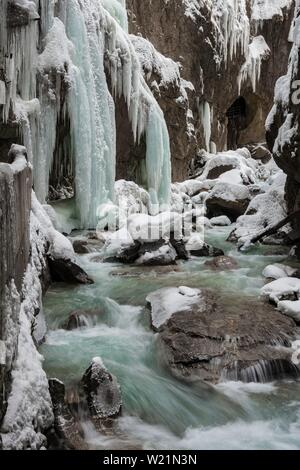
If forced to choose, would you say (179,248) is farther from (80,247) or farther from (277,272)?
(277,272)

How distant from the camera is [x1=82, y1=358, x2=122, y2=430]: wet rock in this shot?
3715mm

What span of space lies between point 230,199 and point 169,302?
9379 mm

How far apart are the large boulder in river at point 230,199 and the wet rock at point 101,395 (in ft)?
37.6

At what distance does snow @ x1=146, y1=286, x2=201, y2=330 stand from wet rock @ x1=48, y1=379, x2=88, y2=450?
6.49 ft

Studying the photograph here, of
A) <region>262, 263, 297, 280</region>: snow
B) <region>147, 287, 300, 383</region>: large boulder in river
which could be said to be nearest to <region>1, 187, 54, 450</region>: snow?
<region>147, 287, 300, 383</region>: large boulder in river

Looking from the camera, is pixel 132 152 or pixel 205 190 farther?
pixel 205 190

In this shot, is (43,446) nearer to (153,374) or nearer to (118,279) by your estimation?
(153,374)

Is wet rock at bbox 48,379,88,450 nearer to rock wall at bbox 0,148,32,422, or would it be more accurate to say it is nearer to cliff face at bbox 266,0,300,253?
rock wall at bbox 0,148,32,422

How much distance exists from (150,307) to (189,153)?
54.0 feet

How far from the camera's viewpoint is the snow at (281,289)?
241 inches

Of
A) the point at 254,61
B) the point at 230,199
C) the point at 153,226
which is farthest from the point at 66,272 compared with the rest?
the point at 254,61

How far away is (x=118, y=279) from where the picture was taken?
7766mm

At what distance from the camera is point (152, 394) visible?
4.25 m

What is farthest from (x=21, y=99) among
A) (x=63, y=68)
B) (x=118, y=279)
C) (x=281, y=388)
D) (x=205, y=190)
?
(x=205, y=190)
